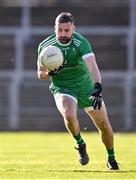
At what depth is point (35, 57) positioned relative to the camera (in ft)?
86.3

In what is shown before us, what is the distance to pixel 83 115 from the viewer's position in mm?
23141

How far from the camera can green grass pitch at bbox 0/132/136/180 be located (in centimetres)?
955

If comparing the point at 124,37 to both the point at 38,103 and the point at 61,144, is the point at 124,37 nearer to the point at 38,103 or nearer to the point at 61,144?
the point at 38,103

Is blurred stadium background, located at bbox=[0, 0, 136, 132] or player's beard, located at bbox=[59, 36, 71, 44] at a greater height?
player's beard, located at bbox=[59, 36, 71, 44]

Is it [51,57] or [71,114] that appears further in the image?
[51,57]

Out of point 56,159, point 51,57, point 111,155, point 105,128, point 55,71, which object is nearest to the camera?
point 51,57

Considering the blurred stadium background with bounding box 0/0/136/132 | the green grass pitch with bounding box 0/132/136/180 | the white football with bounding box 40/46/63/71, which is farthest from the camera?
the blurred stadium background with bounding box 0/0/136/132

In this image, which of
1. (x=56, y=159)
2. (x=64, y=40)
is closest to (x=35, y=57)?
(x=56, y=159)

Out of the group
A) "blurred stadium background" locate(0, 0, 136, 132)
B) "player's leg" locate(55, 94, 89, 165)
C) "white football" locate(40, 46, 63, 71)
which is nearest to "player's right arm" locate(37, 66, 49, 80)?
"white football" locate(40, 46, 63, 71)

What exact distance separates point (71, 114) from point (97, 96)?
0.38 meters

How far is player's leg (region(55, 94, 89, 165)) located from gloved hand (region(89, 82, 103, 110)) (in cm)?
27

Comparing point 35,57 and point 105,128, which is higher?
point 105,128

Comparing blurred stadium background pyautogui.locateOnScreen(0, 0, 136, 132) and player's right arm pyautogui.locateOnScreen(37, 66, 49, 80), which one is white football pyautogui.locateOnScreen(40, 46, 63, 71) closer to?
player's right arm pyautogui.locateOnScreen(37, 66, 49, 80)

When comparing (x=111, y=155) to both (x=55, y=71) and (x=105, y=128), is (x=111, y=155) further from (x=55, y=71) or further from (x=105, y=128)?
(x=55, y=71)
